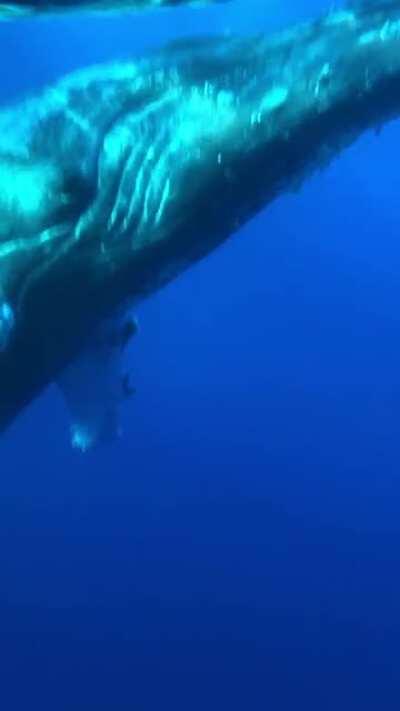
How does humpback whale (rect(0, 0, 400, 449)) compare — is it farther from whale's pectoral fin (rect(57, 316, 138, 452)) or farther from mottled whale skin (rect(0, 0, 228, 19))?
mottled whale skin (rect(0, 0, 228, 19))

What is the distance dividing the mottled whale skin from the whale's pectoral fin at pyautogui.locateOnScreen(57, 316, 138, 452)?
105 inches

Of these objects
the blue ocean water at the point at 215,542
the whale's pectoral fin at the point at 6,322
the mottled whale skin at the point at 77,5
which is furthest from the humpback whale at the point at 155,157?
the blue ocean water at the point at 215,542

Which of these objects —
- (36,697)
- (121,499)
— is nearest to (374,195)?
(121,499)

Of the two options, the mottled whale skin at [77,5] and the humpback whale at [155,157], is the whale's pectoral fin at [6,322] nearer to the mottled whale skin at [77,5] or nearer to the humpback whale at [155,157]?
the humpback whale at [155,157]

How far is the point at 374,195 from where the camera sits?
57.5 meters

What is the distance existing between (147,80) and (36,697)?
2592cm

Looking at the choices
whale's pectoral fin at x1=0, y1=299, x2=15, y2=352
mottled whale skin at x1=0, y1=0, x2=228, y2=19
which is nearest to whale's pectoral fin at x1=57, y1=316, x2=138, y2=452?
whale's pectoral fin at x1=0, y1=299, x2=15, y2=352

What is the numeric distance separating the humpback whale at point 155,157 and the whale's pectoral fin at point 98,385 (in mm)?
1041

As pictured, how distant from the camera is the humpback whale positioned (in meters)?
5.17

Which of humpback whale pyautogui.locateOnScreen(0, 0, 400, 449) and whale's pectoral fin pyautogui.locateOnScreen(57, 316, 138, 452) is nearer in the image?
humpback whale pyautogui.locateOnScreen(0, 0, 400, 449)

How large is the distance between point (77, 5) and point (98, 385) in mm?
2942

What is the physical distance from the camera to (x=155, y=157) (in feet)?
17.3

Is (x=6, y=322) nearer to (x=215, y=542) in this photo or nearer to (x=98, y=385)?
(x=98, y=385)

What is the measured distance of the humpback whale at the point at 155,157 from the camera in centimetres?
517
